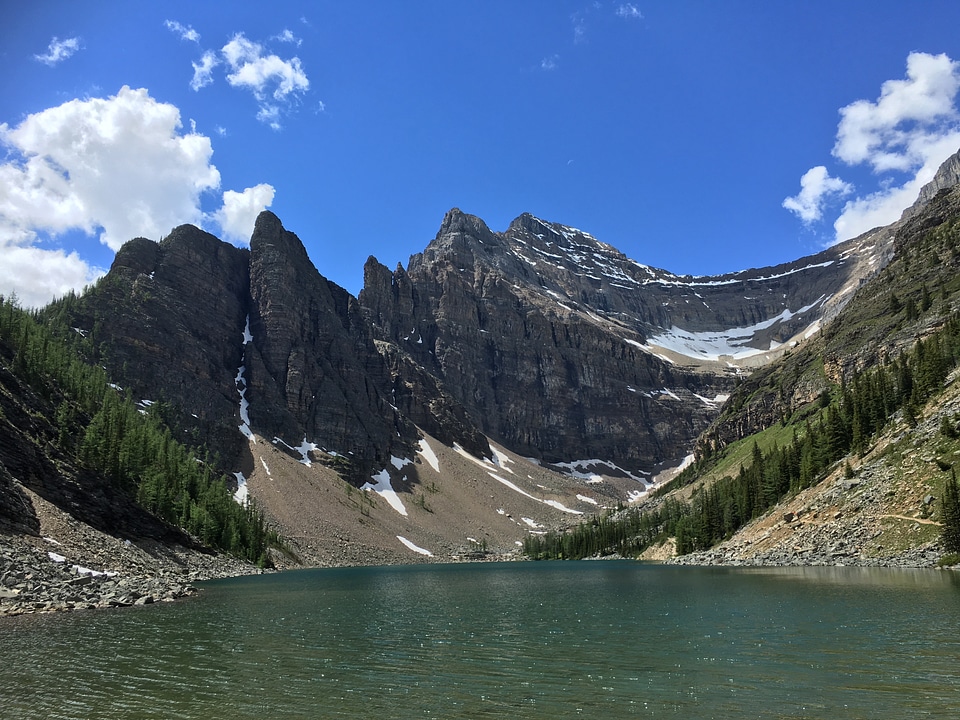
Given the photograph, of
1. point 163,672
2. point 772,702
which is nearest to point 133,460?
point 163,672

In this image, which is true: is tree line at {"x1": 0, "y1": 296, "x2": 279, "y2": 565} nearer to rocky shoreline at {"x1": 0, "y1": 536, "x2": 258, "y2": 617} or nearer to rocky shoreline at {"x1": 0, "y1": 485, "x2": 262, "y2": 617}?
rocky shoreline at {"x1": 0, "y1": 485, "x2": 262, "y2": 617}

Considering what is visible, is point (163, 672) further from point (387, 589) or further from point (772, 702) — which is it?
point (387, 589)

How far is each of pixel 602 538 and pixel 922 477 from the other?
110 metres

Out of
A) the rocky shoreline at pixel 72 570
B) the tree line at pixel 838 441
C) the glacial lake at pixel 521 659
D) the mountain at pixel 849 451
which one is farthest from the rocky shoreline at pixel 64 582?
the tree line at pixel 838 441

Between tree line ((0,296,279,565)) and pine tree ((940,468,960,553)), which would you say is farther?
tree line ((0,296,279,565))

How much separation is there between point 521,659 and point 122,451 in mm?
87467

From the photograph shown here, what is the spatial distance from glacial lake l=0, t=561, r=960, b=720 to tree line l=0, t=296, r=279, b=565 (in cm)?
5445

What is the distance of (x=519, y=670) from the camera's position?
2302cm

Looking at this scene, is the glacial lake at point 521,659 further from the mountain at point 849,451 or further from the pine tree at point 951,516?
the mountain at point 849,451

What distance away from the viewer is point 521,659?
25078 mm

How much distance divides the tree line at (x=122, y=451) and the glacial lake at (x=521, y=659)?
54453 millimetres

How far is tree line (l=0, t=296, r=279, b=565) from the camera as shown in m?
88.7

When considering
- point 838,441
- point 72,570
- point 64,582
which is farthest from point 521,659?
point 838,441

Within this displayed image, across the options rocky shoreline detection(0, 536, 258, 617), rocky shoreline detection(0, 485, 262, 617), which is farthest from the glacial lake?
rocky shoreline detection(0, 485, 262, 617)
